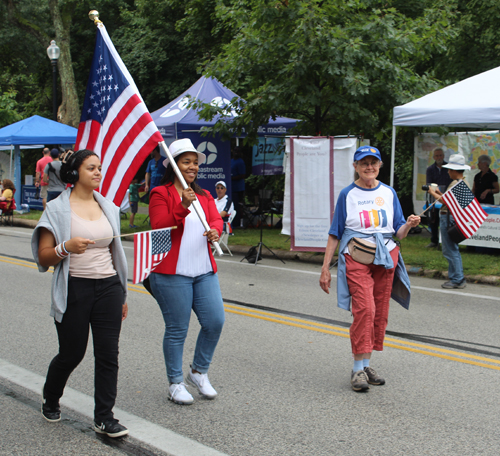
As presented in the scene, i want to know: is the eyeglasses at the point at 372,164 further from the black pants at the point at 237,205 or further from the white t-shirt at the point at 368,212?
the black pants at the point at 237,205

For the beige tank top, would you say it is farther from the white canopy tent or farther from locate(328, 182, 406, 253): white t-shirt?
the white canopy tent

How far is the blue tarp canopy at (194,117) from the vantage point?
1563 cm

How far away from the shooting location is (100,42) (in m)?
5.33

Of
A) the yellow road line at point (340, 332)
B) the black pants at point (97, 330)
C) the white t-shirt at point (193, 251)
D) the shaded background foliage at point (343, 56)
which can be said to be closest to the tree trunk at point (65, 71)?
the shaded background foliage at point (343, 56)

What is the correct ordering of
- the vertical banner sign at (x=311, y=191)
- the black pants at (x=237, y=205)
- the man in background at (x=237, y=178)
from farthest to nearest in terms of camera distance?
the man in background at (x=237, y=178), the black pants at (x=237, y=205), the vertical banner sign at (x=311, y=191)

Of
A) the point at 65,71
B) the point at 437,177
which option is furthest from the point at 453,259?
the point at 65,71

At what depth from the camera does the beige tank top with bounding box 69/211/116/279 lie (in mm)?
3895

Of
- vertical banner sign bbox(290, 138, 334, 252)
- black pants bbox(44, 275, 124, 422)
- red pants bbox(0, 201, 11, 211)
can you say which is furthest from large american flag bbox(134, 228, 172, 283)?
red pants bbox(0, 201, 11, 211)

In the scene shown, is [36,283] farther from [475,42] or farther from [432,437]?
[475,42]

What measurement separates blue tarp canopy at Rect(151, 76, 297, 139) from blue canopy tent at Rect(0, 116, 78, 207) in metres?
6.60

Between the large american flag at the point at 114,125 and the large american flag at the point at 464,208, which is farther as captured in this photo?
the large american flag at the point at 464,208

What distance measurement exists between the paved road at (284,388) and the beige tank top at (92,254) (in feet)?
3.40

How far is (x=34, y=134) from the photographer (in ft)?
71.7

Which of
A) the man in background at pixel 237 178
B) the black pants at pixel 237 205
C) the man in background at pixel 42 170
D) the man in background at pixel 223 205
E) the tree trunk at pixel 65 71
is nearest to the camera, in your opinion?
the man in background at pixel 223 205
